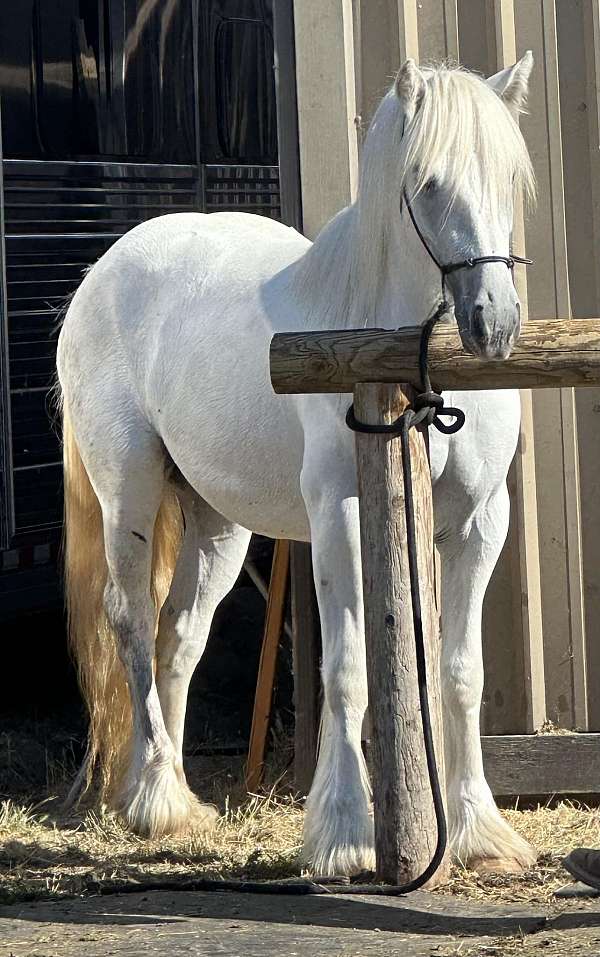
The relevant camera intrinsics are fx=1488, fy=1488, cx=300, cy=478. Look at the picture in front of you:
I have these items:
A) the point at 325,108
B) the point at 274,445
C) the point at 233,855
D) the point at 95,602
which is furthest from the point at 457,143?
the point at 95,602

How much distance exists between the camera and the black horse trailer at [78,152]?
601cm

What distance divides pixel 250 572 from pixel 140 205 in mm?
1639

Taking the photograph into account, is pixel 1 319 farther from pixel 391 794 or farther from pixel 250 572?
pixel 391 794

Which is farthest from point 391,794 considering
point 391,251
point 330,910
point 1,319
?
point 1,319

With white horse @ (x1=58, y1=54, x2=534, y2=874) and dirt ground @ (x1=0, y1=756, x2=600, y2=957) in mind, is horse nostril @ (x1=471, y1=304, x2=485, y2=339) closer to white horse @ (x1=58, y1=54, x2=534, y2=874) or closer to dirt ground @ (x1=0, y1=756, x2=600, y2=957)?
white horse @ (x1=58, y1=54, x2=534, y2=874)

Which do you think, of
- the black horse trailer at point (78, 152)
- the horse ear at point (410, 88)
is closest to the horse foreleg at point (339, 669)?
the horse ear at point (410, 88)

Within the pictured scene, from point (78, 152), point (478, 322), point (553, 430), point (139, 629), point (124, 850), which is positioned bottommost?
point (124, 850)

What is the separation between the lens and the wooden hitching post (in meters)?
3.64

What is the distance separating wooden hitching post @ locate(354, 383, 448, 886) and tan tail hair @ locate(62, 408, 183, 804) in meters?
1.87

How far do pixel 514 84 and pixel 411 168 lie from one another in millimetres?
457

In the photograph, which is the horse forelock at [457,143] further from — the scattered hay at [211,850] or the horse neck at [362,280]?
the scattered hay at [211,850]

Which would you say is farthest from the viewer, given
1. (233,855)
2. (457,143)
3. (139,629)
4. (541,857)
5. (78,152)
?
(78,152)

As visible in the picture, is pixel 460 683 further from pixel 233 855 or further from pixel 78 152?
pixel 78 152

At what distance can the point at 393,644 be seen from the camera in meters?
3.67
